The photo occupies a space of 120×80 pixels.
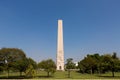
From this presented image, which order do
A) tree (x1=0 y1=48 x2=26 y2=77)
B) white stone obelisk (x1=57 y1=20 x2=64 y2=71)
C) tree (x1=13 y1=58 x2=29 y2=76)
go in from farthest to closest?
white stone obelisk (x1=57 y1=20 x2=64 y2=71), tree (x1=0 y1=48 x2=26 y2=77), tree (x1=13 y1=58 x2=29 y2=76)

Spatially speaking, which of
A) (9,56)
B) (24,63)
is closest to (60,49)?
(9,56)

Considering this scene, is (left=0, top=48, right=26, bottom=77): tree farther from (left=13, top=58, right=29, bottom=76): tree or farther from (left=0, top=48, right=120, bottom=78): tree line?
(left=13, top=58, right=29, bottom=76): tree

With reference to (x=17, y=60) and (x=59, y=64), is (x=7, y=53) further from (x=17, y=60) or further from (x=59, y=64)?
(x=59, y=64)

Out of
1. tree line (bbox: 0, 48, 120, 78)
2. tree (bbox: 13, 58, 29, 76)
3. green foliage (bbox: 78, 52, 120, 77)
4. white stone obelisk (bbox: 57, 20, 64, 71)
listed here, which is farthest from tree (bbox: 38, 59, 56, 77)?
white stone obelisk (bbox: 57, 20, 64, 71)

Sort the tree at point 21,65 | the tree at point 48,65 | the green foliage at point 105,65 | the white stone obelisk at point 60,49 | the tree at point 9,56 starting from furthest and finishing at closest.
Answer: the white stone obelisk at point 60,49 < the tree at point 9,56 < the green foliage at point 105,65 < the tree at point 48,65 < the tree at point 21,65

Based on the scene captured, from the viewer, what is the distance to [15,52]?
7225 centimetres

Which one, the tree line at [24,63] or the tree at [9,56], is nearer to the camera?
the tree line at [24,63]

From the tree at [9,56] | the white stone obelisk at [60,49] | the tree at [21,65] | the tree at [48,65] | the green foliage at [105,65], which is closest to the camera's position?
the tree at [21,65]

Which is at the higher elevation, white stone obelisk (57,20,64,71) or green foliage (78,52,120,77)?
white stone obelisk (57,20,64,71)

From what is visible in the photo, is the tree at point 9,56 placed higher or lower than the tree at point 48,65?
higher

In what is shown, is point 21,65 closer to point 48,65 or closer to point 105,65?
point 48,65

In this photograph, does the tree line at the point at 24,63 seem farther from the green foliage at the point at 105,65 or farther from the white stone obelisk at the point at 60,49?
the white stone obelisk at the point at 60,49

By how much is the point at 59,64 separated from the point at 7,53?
1481 inches

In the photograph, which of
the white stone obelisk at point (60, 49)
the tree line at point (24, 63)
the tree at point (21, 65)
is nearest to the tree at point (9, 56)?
the tree line at point (24, 63)
